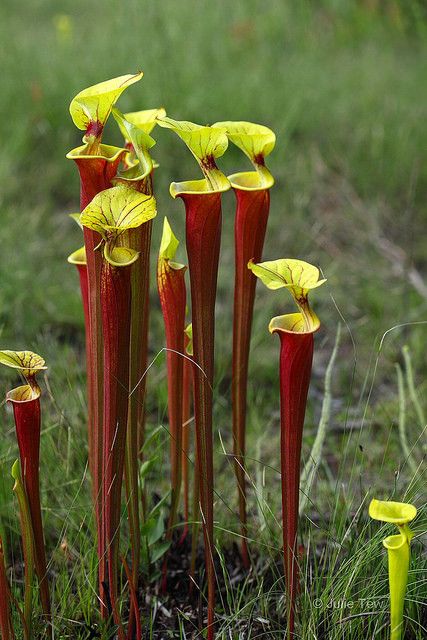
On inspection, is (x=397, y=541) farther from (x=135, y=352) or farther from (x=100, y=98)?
(x=100, y=98)

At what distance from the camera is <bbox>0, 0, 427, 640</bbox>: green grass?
1.56 meters

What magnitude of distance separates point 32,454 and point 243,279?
0.43 m

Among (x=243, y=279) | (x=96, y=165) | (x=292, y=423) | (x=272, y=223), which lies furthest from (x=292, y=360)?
(x=272, y=223)

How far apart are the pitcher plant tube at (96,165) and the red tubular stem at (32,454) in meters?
0.09

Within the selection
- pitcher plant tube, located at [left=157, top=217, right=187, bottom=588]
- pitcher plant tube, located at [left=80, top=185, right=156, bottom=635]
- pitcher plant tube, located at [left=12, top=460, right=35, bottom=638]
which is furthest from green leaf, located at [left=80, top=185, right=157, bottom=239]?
pitcher plant tube, located at [left=12, top=460, right=35, bottom=638]

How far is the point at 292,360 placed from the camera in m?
1.09

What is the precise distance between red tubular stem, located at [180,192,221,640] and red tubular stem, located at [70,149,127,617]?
113 mm

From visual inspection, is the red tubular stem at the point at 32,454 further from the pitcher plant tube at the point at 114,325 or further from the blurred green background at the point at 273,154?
the blurred green background at the point at 273,154

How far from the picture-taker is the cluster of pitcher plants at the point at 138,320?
3.34ft

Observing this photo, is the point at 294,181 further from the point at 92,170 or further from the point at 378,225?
the point at 92,170

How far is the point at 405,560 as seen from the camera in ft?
3.28

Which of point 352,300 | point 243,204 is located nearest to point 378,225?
point 352,300

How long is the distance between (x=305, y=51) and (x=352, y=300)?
2.11 metres

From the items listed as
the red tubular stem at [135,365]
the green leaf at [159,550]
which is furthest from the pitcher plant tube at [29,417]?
the green leaf at [159,550]
